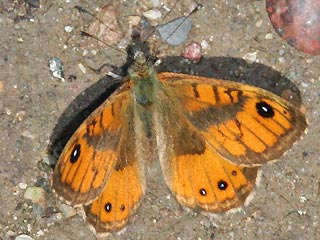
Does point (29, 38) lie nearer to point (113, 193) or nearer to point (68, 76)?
point (68, 76)

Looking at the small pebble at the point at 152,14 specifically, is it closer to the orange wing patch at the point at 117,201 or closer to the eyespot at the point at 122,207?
the orange wing patch at the point at 117,201

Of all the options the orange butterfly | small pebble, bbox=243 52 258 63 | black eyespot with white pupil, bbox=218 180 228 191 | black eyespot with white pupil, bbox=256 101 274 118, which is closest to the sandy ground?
small pebble, bbox=243 52 258 63

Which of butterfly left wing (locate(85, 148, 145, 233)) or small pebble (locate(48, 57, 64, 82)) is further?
small pebble (locate(48, 57, 64, 82))

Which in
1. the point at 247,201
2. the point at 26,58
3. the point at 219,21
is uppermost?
the point at 219,21

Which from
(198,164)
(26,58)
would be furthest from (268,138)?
(26,58)

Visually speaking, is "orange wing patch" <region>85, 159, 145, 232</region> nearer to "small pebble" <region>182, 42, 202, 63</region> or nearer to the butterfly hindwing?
the butterfly hindwing

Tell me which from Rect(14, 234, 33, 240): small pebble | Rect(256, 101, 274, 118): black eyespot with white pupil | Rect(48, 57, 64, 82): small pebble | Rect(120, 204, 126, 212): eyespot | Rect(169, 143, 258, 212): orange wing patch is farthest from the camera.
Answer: Rect(48, 57, 64, 82): small pebble

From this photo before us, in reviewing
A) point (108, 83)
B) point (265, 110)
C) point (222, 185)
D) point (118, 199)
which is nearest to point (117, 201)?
point (118, 199)
